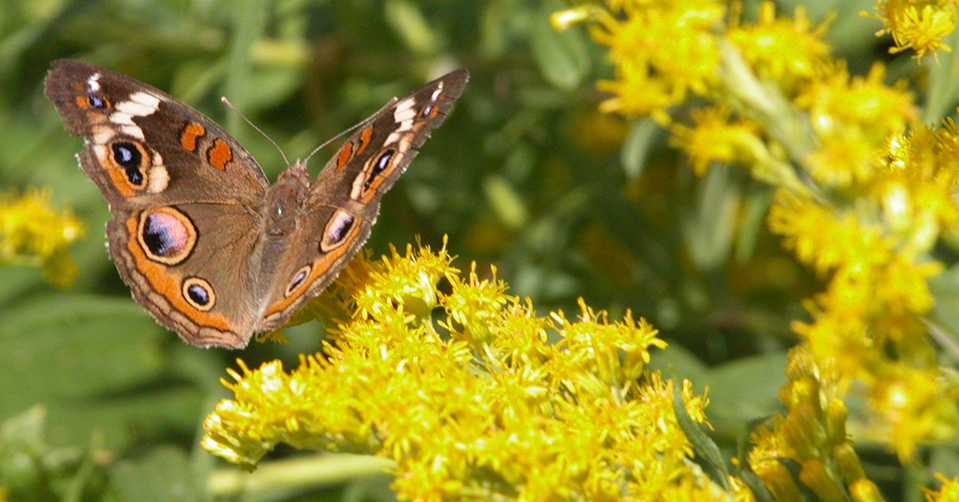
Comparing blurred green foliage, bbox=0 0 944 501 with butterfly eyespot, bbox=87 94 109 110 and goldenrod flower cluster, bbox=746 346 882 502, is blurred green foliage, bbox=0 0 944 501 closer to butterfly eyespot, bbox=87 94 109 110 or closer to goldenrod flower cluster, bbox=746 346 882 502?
butterfly eyespot, bbox=87 94 109 110

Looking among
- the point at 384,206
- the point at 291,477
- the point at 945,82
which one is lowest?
the point at 291,477

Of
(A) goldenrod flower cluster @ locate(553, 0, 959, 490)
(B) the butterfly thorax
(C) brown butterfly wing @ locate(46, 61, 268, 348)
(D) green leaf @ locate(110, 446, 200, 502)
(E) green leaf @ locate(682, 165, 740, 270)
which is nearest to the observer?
(A) goldenrod flower cluster @ locate(553, 0, 959, 490)

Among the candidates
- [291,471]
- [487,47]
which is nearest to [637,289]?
[487,47]

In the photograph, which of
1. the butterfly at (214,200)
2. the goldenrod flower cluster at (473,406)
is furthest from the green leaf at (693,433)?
the butterfly at (214,200)

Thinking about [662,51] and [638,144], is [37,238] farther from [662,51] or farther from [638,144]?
[662,51]

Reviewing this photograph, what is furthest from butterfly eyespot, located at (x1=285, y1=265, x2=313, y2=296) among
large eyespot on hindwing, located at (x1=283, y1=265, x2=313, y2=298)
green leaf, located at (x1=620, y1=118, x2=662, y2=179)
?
green leaf, located at (x1=620, y1=118, x2=662, y2=179)

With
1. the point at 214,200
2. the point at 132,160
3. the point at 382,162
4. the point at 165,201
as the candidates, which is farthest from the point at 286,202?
the point at 382,162

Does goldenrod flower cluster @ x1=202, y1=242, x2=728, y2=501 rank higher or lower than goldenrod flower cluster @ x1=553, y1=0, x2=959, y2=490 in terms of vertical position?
lower
